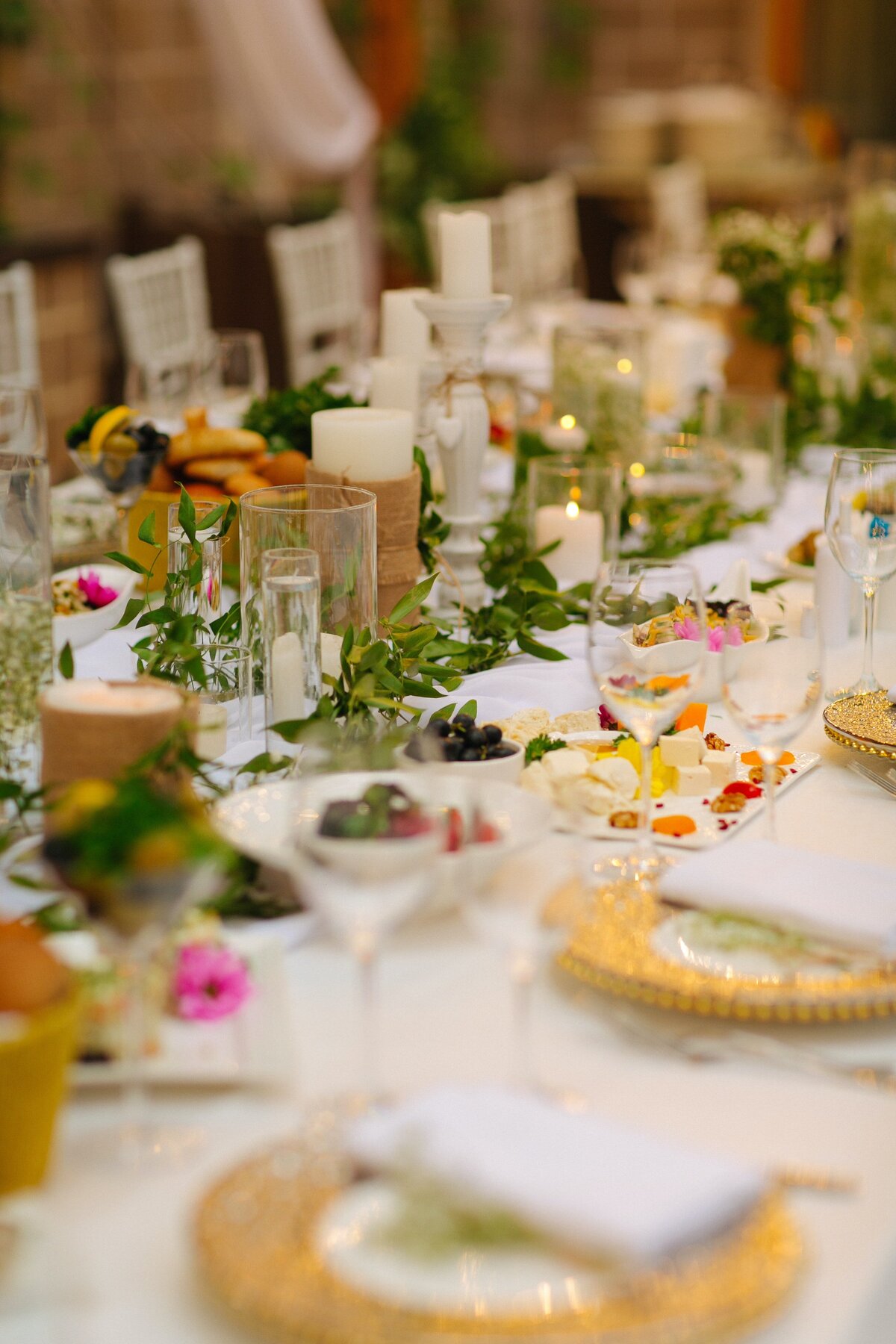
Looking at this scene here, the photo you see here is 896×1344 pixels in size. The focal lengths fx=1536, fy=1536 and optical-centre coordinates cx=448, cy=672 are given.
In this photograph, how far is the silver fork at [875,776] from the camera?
1.43 meters

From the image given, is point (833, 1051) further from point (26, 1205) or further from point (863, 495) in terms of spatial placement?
point (863, 495)

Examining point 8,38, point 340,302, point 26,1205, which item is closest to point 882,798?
point 26,1205

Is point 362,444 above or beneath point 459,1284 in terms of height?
above

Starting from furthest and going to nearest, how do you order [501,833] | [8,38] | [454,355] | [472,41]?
[472,41], [8,38], [454,355], [501,833]

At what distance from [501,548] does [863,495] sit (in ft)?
1.85

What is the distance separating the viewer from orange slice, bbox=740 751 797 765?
1461mm

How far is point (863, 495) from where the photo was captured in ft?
5.19

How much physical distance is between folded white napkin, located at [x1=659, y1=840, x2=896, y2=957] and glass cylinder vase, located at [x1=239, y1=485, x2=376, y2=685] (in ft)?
1.54

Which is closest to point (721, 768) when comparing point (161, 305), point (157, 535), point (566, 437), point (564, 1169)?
point (564, 1169)

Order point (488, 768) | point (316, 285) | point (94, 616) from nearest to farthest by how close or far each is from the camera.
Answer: point (488, 768)
point (94, 616)
point (316, 285)

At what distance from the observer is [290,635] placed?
1.37 meters

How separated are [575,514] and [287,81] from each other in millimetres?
3814

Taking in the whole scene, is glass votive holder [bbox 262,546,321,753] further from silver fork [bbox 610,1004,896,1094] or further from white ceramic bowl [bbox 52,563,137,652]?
silver fork [bbox 610,1004,896,1094]

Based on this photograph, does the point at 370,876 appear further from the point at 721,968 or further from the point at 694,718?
the point at 694,718
